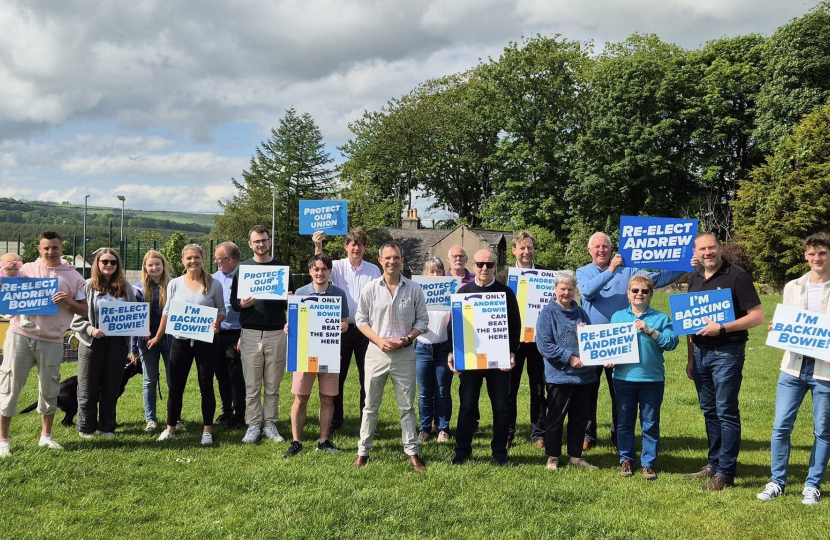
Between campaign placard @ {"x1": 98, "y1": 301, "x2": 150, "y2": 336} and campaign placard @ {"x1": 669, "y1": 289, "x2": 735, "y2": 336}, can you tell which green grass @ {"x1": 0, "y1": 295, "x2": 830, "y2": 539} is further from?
campaign placard @ {"x1": 669, "y1": 289, "x2": 735, "y2": 336}

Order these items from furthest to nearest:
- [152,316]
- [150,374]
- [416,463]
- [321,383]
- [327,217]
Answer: [327,217]
[150,374]
[152,316]
[321,383]
[416,463]

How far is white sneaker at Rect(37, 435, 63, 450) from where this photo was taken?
22.0ft

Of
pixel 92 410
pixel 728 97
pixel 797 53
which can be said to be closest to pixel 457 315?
pixel 92 410

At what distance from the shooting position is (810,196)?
32.7 metres

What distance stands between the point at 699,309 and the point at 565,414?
68.9 inches

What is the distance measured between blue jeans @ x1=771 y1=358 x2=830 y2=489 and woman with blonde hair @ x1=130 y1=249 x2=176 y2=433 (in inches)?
270

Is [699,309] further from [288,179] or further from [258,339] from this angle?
[288,179]

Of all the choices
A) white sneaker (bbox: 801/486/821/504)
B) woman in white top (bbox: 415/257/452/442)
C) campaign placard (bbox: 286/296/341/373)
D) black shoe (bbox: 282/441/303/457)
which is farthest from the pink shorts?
white sneaker (bbox: 801/486/821/504)

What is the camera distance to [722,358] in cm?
579

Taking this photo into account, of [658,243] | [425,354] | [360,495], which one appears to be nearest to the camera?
[360,495]

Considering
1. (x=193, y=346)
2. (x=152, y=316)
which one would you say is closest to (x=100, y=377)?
(x=152, y=316)

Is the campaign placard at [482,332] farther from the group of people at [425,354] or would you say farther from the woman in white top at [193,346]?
the woman in white top at [193,346]

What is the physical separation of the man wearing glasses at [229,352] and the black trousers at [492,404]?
3172 millimetres

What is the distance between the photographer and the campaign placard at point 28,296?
6.36 metres
